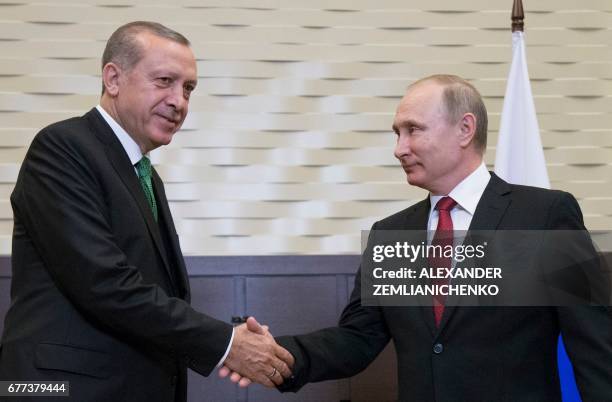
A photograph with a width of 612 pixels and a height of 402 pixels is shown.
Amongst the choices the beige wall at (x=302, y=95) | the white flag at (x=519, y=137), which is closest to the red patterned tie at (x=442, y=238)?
the white flag at (x=519, y=137)

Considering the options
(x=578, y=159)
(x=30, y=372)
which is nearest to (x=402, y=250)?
(x=30, y=372)

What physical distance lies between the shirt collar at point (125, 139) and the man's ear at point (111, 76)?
0.28ft

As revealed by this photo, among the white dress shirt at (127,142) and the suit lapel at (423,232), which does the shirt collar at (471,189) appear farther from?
the white dress shirt at (127,142)

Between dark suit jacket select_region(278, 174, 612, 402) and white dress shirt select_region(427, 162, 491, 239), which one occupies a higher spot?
white dress shirt select_region(427, 162, 491, 239)

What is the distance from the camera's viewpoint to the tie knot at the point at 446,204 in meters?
3.25

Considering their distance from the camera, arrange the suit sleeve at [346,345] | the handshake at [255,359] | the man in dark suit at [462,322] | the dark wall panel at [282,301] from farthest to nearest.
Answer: the dark wall panel at [282,301], the suit sleeve at [346,345], the handshake at [255,359], the man in dark suit at [462,322]

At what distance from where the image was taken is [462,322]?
299 cm

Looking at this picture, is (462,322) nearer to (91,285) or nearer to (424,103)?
(424,103)

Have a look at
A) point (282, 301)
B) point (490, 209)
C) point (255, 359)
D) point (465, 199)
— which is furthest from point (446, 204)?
point (282, 301)

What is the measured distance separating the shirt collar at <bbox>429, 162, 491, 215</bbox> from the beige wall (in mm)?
1574

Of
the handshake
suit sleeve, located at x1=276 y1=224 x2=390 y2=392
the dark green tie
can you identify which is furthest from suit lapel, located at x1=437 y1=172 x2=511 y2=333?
the dark green tie

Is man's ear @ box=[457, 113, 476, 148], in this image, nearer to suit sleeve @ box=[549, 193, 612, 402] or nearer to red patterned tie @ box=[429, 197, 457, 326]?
red patterned tie @ box=[429, 197, 457, 326]

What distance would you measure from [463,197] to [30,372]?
1600 millimetres

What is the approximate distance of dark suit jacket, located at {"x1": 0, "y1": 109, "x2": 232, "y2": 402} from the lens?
2.79m
